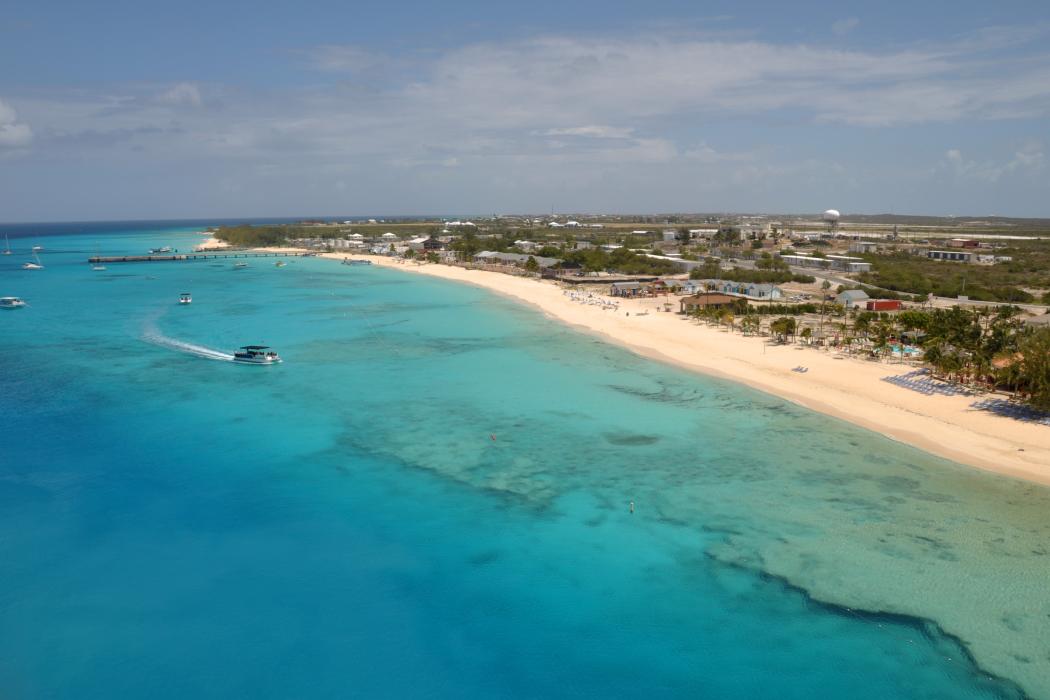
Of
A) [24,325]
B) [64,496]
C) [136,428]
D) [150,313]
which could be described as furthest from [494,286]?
[64,496]

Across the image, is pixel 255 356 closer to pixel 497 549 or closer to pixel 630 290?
pixel 497 549

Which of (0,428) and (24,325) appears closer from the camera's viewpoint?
(0,428)

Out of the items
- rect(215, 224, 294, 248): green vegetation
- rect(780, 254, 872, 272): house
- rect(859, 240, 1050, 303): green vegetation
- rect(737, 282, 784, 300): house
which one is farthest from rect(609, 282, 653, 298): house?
rect(215, 224, 294, 248): green vegetation

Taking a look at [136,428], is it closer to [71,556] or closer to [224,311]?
[71,556]

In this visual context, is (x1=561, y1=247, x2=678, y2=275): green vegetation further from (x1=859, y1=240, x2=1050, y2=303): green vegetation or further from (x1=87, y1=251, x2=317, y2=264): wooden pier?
(x1=87, y1=251, x2=317, y2=264): wooden pier

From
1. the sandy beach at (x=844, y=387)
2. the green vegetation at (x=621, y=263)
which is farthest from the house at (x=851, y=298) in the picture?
the green vegetation at (x=621, y=263)

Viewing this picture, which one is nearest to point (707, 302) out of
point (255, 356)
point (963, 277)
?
point (255, 356)

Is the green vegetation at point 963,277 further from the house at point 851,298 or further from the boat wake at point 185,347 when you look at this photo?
the boat wake at point 185,347

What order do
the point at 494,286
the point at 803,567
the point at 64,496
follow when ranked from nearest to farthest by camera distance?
the point at 803,567, the point at 64,496, the point at 494,286
